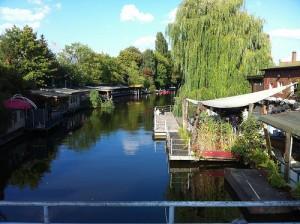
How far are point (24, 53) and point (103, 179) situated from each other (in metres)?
42.4

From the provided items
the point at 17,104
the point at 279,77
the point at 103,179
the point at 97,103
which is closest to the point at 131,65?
the point at 97,103

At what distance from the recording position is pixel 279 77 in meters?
27.6

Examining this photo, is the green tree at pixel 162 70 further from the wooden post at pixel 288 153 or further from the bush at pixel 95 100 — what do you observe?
the wooden post at pixel 288 153

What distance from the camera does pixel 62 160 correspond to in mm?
24094

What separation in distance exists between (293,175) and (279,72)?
15211mm

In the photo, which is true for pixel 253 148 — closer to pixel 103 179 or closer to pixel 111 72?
pixel 103 179

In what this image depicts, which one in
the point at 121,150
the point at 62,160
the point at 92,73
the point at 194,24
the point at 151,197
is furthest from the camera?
the point at 92,73

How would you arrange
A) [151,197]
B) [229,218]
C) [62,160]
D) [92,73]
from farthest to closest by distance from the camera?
[92,73]
[62,160]
[151,197]
[229,218]

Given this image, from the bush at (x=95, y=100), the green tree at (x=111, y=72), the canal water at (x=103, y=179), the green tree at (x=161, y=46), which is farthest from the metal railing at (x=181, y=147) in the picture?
the green tree at (x=161, y=46)

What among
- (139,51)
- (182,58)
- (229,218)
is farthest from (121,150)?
(139,51)

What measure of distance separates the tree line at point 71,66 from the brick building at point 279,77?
1054 cm

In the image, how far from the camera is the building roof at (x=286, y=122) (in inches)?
510

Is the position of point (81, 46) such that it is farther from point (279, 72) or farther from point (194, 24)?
point (279, 72)

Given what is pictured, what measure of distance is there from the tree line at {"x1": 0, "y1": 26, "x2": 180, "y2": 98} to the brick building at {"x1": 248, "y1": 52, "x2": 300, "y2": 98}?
10.5 meters
